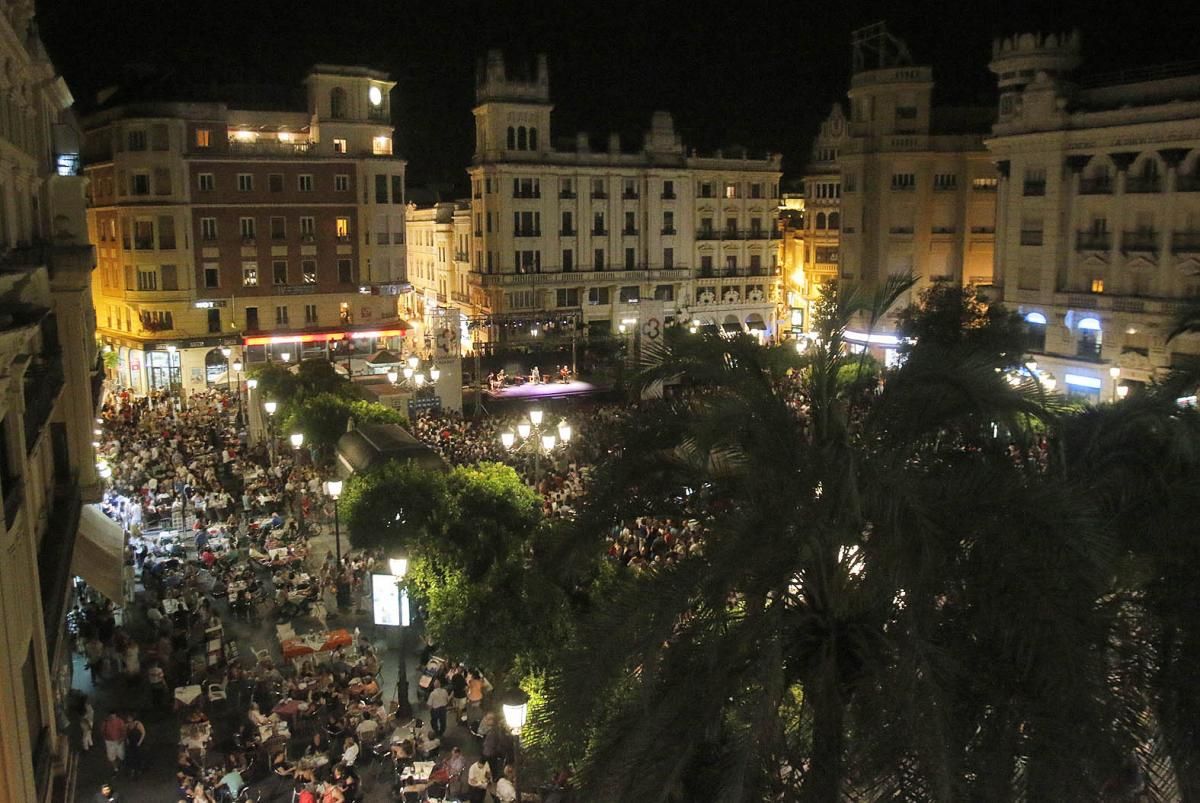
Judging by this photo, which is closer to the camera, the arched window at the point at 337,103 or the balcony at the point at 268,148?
the balcony at the point at 268,148

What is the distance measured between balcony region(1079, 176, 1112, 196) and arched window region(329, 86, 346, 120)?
120 feet

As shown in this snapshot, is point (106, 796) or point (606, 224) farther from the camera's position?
point (606, 224)

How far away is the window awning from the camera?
19.2 m

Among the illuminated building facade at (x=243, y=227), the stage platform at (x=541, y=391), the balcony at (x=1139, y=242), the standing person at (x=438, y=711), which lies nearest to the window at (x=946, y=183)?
the balcony at (x=1139, y=242)

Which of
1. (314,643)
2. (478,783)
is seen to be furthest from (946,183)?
(478,783)

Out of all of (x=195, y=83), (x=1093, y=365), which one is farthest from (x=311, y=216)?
(x=1093, y=365)

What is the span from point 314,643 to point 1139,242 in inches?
1480

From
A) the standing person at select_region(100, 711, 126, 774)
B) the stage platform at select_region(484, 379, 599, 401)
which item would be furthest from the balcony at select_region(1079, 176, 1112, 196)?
the standing person at select_region(100, 711, 126, 774)

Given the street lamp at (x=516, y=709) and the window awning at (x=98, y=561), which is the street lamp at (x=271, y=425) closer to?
the window awning at (x=98, y=561)

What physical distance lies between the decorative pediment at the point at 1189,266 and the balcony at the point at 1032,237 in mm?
→ 6607

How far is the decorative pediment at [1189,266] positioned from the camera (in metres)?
40.3

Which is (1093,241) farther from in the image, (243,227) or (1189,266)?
(243,227)

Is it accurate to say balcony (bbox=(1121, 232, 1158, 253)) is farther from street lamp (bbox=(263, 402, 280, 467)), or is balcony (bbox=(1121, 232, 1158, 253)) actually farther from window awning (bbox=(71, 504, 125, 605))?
window awning (bbox=(71, 504, 125, 605))

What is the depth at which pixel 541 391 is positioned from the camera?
48.8m
